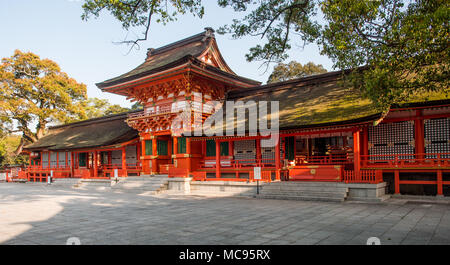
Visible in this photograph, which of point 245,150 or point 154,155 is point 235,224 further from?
point 154,155

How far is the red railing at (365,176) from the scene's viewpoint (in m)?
13.0

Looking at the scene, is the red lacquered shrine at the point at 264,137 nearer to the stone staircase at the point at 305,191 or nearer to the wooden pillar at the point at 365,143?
the wooden pillar at the point at 365,143

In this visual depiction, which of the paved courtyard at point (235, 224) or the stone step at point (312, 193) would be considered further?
the stone step at point (312, 193)

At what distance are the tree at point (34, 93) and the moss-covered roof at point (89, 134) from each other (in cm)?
229

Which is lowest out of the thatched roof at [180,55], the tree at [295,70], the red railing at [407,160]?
the red railing at [407,160]

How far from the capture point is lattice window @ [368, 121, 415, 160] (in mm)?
14250

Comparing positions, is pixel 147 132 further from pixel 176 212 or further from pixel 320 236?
pixel 320 236

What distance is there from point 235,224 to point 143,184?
1239 cm

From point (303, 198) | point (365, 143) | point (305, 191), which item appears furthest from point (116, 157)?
point (365, 143)

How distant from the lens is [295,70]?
40.8 meters

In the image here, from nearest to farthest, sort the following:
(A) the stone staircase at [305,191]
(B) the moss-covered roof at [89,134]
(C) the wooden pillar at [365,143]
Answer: (A) the stone staircase at [305,191], (C) the wooden pillar at [365,143], (B) the moss-covered roof at [89,134]

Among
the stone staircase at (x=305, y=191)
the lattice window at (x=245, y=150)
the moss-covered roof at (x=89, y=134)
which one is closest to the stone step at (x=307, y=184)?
the stone staircase at (x=305, y=191)
